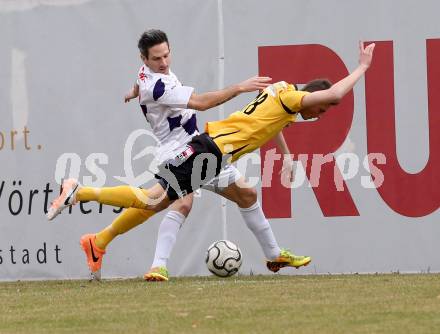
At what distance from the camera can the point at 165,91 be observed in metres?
8.36

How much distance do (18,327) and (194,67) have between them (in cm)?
420

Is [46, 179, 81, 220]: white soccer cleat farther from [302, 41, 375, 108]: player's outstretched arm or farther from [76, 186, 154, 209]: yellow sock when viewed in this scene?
[302, 41, 375, 108]: player's outstretched arm

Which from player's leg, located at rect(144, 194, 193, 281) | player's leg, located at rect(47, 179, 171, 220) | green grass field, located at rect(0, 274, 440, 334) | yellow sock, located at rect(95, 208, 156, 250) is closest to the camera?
→ green grass field, located at rect(0, 274, 440, 334)

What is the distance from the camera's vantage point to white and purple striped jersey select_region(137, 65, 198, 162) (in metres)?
8.41

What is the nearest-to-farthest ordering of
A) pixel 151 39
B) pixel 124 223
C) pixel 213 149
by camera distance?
pixel 213 149 → pixel 151 39 → pixel 124 223

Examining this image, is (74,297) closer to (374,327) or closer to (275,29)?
(374,327)

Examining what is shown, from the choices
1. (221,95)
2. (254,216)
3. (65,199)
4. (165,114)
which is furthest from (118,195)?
(254,216)

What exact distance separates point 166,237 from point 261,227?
2.44ft

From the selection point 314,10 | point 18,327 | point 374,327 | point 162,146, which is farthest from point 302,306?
point 314,10

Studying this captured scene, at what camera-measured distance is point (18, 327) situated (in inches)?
238

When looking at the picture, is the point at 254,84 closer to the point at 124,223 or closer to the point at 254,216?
the point at 254,216

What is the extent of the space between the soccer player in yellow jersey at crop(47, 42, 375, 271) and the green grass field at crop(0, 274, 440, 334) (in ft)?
2.13

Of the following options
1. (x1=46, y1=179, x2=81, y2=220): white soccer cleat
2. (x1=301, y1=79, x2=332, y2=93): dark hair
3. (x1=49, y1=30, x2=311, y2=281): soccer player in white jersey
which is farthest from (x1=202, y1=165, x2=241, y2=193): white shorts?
(x1=46, y1=179, x2=81, y2=220): white soccer cleat

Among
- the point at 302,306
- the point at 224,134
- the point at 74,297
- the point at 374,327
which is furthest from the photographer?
the point at 224,134
